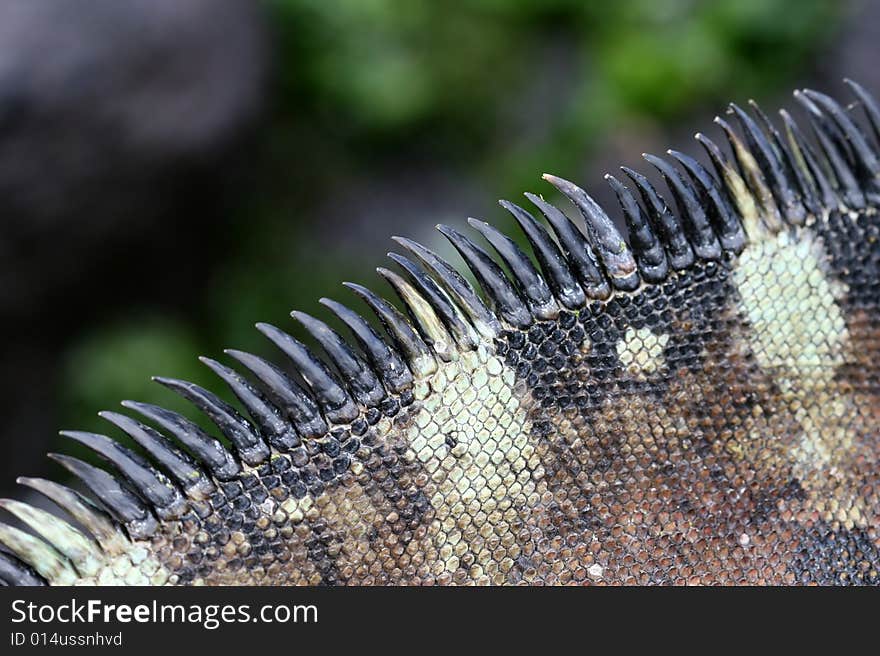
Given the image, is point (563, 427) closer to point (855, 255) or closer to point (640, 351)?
point (640, 351)

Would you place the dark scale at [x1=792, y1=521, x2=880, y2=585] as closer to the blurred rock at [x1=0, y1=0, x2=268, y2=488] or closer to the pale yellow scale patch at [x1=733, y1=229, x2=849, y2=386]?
the pale yellow scale patch at [x1=733, y1=229, x2=849, y2=386]

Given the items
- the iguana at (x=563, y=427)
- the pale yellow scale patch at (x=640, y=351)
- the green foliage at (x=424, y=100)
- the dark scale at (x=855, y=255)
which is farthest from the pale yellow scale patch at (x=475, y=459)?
the green foliage at (x=424, y=100)

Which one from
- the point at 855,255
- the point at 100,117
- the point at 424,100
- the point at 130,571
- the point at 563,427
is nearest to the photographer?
the point at 130,571

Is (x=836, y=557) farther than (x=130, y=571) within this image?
Yes

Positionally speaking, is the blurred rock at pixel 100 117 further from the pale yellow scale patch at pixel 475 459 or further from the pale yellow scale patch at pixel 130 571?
the pale yellow scale patch at pixel 475 459

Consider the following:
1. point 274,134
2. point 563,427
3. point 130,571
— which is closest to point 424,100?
point 274,134
